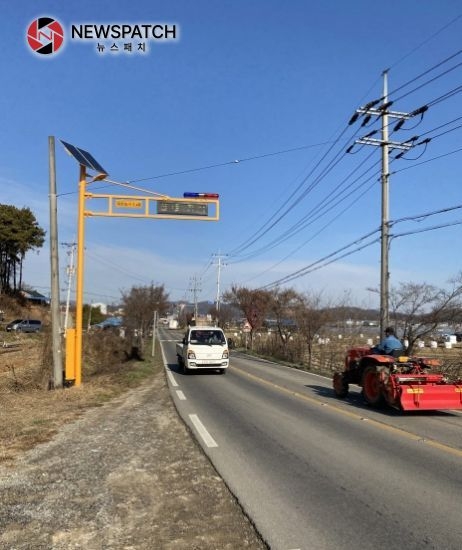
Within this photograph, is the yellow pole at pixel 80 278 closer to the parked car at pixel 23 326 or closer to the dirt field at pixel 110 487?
the dirt field at pixel 110 487

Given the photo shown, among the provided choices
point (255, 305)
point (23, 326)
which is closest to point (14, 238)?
point (23, 326)

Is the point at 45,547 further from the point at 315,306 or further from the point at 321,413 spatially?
Result: the point at 315,306

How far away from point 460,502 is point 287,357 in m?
29.5

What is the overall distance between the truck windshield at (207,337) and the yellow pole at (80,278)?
7.22 metres

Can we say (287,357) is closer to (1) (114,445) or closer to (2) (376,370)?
(2) (376,370)

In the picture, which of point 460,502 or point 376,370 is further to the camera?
point 376,370

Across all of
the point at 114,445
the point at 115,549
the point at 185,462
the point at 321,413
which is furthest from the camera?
the point at 321,413

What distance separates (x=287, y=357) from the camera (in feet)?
115

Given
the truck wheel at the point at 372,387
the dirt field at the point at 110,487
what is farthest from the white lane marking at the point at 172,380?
the truck wheel at the point at 372,387

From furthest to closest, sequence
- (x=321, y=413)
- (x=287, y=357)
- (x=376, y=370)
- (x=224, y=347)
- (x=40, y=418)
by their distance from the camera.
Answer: (x=287, y=357), (x=224, y=347), (x=376, y=370), (x=321, y=413), (x=40, y=418)

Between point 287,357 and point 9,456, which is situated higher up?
point 9,456

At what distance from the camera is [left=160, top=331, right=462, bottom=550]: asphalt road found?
4.87m

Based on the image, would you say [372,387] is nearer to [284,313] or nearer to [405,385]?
[405,385]

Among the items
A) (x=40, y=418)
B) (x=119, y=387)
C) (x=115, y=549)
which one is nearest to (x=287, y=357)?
(x=119, y=387)
